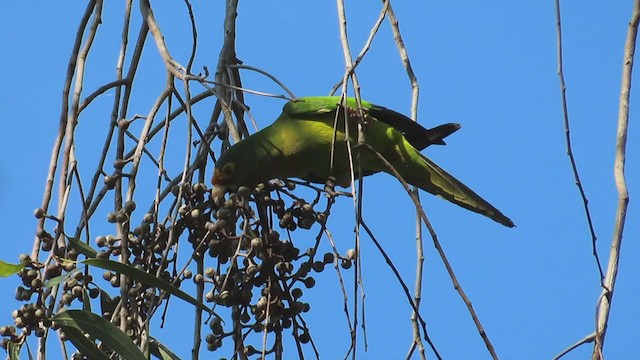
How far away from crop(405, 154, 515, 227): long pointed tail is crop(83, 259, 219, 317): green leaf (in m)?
1.75

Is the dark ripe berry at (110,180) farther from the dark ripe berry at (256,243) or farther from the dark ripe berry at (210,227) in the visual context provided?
the dark ripe berry at (256,243)

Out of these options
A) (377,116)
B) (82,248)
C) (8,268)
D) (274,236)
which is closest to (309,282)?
(274,236)

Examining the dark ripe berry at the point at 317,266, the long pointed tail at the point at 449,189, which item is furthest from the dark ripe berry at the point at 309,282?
the long pointed tail at the point at 449,189

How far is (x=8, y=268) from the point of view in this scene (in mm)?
2750

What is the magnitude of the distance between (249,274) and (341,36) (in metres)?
0.73

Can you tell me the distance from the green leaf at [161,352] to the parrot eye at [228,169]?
975mm

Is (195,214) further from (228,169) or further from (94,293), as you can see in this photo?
(228,169)

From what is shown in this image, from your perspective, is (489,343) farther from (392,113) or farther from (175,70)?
(392,113)

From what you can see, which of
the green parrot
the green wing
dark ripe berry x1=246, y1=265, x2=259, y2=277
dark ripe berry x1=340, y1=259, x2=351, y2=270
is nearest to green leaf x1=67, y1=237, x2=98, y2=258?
dark ripe berry x1=246, y1=265, x2=259, y2=277

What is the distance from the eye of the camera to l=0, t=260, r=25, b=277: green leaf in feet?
8.97

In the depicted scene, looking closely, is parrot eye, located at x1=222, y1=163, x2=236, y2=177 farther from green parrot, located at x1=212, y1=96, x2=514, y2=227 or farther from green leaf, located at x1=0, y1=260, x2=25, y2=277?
A: green leaf, located at x1=0, y1=260, x2=25, y2=277

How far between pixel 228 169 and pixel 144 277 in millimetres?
1246

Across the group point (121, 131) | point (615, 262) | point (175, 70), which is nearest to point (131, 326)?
point (121, 131)

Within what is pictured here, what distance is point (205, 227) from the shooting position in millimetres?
2785
